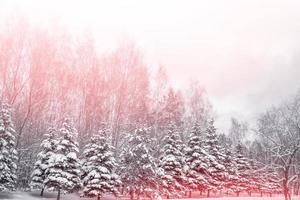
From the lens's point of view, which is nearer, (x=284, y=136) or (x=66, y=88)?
(x=284, y=136)

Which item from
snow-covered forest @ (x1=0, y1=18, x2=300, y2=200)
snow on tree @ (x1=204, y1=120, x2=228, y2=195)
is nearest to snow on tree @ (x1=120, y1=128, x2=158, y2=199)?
snow-covered forest @ (x1=0, y1=18, x2=300, y2=200)

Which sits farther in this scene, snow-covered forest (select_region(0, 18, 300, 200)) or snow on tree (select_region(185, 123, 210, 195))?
snow on tree (select_region(185, 123, 210, 195))

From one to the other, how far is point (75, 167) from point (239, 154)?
1364 inches

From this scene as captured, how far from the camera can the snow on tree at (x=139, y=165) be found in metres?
30.5

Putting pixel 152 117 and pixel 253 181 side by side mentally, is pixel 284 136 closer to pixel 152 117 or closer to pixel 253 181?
pixel 152 117

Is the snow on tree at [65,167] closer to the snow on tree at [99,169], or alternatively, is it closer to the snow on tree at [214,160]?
the snow on tree at [99,169]

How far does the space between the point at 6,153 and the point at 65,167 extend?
16.6 ft

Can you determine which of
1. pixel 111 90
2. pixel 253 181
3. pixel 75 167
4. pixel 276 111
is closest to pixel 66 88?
pixel 111 90

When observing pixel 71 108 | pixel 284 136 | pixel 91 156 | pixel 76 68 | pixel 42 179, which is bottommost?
pixel 42 179

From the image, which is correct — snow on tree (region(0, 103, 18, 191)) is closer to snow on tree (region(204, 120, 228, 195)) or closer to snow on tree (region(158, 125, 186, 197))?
snow on tree (region(158, 125, 186, 197))

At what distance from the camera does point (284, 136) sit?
3819 cm

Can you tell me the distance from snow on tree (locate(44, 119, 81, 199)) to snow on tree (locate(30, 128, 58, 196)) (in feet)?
3.74

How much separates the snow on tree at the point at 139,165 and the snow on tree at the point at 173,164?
27.9 ft

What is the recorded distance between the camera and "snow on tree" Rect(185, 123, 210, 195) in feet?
145
